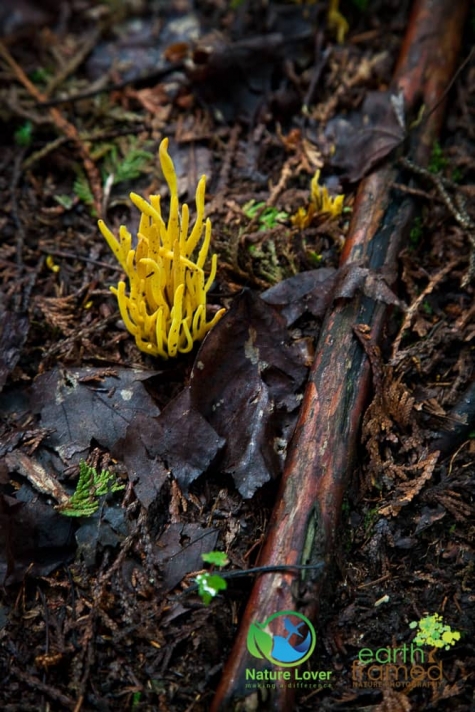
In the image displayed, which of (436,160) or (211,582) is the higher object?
(436,160)

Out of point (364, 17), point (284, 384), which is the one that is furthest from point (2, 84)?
point (284, 384)

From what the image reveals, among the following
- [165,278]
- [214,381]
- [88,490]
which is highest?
[165,278]

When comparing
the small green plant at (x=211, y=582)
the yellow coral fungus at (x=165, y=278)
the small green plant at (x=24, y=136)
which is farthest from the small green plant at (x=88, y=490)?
the small green plant at (x=24, y=136)

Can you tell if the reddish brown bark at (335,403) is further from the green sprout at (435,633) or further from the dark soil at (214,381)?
the green sprout at (435,633)

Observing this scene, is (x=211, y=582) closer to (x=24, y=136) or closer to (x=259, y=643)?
(x=259, y=643)

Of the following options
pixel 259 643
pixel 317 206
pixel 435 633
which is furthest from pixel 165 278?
pixel 435 633

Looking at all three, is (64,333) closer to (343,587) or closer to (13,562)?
(13,562)
